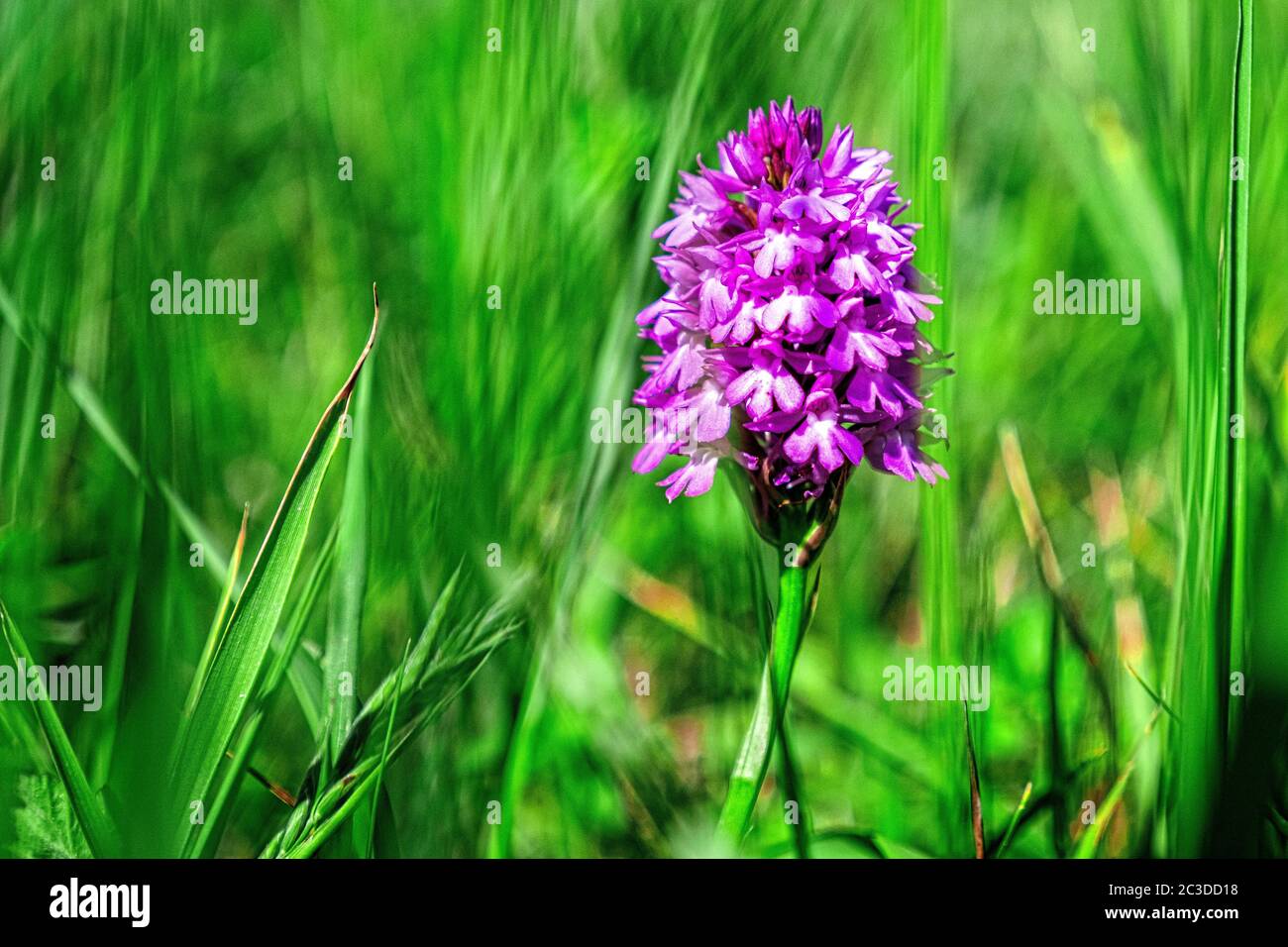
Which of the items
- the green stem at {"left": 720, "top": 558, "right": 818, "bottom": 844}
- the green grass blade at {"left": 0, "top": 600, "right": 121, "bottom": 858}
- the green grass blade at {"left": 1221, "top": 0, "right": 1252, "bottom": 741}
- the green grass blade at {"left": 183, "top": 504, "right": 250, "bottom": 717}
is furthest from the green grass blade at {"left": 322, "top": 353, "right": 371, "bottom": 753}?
the green grass blade at {"left": 1221, "top": 0, "right": 1252, "bottom": 741}

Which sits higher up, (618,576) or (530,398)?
(530,398)

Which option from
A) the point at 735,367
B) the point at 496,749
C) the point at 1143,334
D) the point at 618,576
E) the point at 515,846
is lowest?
the point at 515,846

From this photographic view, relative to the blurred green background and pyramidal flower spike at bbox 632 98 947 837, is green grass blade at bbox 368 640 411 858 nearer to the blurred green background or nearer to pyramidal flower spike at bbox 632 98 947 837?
the blurred green background

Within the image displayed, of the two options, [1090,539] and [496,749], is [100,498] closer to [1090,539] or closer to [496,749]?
[496,749]

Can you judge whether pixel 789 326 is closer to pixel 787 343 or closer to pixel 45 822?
pixel 787 343
